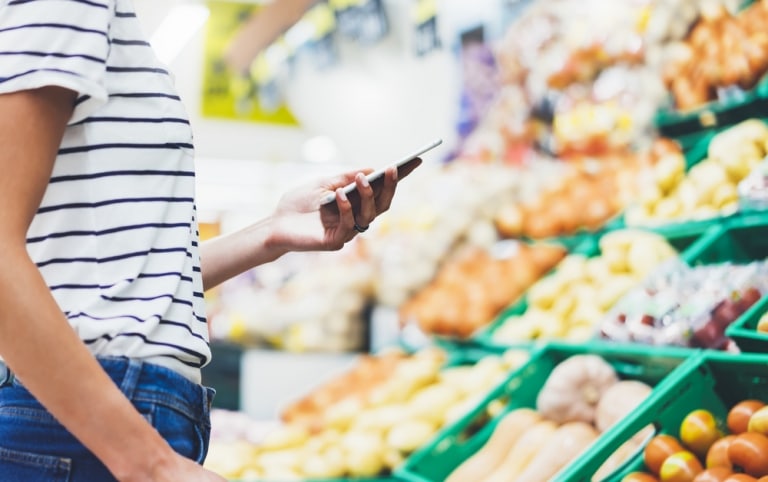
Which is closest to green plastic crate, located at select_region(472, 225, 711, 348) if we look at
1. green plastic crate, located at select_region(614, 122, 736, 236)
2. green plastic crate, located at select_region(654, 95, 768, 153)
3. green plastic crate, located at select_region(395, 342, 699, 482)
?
green plastic crate, located at select_region(614, 122, 736, 236)

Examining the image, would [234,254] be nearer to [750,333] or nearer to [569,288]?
[750,333]

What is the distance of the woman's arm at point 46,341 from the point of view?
802mm

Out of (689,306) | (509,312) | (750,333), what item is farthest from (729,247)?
(509,312)

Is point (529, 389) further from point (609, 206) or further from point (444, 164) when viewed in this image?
point (444, 164)

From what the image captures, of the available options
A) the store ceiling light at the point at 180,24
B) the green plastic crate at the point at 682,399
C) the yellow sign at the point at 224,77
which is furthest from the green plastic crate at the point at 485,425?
the yellow sign at the point at 224,77

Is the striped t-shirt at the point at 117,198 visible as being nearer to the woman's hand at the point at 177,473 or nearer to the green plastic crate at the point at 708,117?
the woman's hand at the point at 177,473

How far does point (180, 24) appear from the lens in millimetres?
6309

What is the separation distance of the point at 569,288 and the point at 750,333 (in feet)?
4.89

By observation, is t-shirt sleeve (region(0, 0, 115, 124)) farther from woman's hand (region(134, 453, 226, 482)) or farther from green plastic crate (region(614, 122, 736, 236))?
green plastic crate (region(614, 122, 736, 236))

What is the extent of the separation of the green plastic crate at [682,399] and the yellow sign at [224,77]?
6.70 m

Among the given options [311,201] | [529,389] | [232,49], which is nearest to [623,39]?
[529,389]

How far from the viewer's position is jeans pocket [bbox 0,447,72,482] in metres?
0.90

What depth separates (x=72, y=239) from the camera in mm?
947

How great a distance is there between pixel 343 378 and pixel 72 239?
300 cm
